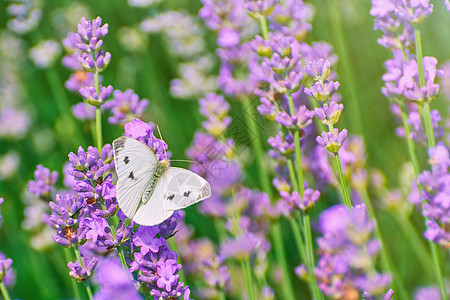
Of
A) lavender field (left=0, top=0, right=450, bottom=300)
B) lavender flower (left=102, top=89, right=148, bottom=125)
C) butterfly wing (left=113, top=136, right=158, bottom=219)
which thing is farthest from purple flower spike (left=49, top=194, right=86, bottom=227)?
lavender flower (left=102, top=89, right=148, bottom=125)

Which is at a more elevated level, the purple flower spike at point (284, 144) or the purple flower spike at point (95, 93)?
the purple flower spike at point (95, 93)

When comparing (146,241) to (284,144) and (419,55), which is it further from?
(419,55)

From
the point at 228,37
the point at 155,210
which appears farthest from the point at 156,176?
the point at 228,37

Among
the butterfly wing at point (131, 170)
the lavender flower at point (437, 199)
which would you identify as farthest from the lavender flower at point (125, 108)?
the lavender flower at point (437, 199)

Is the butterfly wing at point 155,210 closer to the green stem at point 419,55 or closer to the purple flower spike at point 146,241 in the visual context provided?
the purple flower spike at point 146,241

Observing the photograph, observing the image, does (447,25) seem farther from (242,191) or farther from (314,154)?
(242,191)

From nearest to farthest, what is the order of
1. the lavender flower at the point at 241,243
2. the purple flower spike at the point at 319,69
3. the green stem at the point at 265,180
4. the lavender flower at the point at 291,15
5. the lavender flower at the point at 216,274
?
the purple flower spike at the point at 319,69 < the lavender flower at the point at 216,274 < the lavender flower at the point at 241,243 < the lavender flower at the point at 291,15 < the green stem at the point at 265,180
